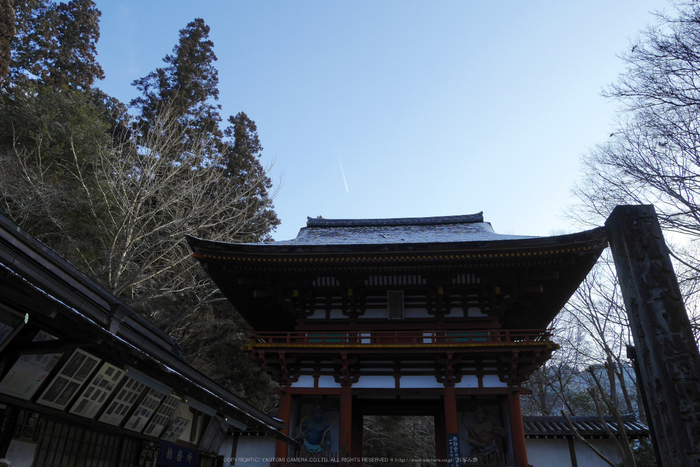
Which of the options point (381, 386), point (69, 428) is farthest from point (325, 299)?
point (69, 428)

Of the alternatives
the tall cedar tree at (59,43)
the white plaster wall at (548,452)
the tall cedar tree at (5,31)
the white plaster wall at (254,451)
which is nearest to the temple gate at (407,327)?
the white plaster wall at (254,451)

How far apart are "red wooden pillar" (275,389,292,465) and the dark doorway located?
12.9 metres

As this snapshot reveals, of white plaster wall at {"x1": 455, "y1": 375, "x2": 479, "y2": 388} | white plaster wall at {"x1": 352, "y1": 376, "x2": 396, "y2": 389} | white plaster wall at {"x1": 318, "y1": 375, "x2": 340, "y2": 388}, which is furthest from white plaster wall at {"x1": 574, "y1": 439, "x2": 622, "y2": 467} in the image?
white plaster wall at {"x1": 318, "y1": 375, "x2": 340, "y2": 388}

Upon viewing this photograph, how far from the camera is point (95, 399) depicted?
21.4 feet

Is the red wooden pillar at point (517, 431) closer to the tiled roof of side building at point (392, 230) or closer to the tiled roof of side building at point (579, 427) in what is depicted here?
the tiled roof of side building at point (579, 427)

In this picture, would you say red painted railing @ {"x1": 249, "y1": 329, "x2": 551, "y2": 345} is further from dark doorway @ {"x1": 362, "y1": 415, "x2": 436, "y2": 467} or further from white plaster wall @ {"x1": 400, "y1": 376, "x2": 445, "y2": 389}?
dark doorway @ {"x1": 362, "y1": 415, "x2": 436, "y2": 467}

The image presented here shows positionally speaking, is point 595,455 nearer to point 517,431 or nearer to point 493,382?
point 517,431

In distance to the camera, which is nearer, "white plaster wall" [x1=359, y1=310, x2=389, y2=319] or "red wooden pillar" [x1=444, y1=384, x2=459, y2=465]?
"red wooden pillar" [x1=444, y1=384, x2=459, y2=465]

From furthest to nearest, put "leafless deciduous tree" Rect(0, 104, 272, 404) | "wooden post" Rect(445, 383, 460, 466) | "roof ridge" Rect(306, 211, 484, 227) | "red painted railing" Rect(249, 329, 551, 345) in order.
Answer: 1. "roof ridge" Rect(306, 211, 484, 227)
2. "leafless deciduous tree" Rect(0, 104, 272, 404)
3. "red painted railing" Rect(249, 329, 551, 345)
4. "wooden post" Rect(445, 383, 460, 466)

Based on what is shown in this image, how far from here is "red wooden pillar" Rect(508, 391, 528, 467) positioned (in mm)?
10875

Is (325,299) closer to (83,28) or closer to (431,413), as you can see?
(431,413)

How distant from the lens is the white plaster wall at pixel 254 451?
509 inches

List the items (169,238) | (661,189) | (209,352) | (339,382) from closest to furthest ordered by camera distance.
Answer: (661,189)
(339,382)
(169,238)
(209,352)

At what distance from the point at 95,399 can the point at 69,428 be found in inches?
18.4
